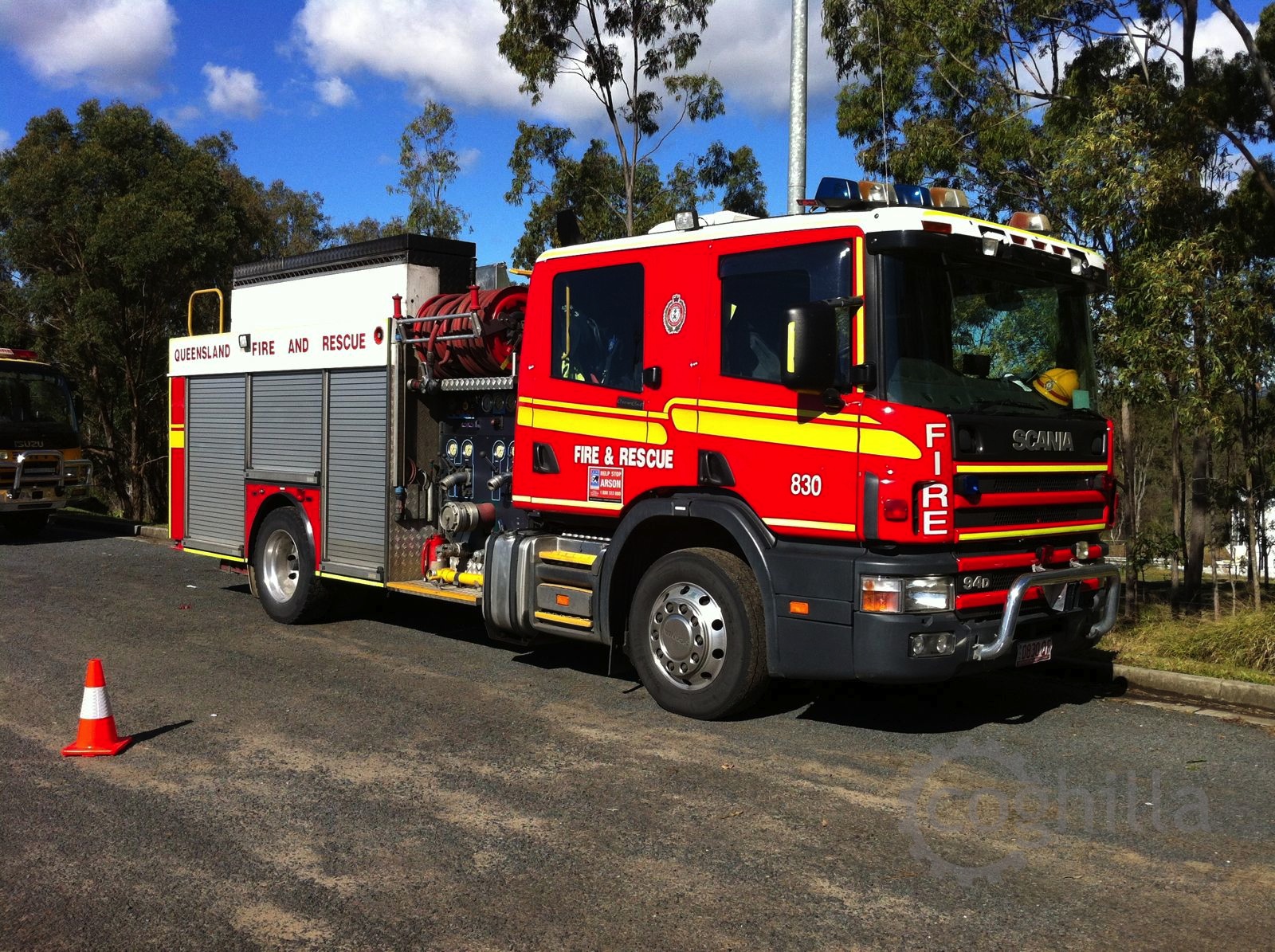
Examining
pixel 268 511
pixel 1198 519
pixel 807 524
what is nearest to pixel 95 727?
pixel 807 524

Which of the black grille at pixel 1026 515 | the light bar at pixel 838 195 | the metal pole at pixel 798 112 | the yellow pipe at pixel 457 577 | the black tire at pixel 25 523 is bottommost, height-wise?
the black tire at pixel 25 523

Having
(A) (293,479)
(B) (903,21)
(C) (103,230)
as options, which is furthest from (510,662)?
(C) (103,230)

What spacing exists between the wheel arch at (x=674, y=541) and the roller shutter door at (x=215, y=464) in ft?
16.9

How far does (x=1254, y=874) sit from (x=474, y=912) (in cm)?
306

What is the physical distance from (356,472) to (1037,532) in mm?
5637

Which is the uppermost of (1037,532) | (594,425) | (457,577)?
(594,425)

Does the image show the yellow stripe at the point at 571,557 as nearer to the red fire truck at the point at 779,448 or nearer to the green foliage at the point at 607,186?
the red fire truck at the point at 779,448

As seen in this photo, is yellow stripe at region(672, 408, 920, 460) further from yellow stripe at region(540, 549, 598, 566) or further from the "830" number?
yellow stripe at region(540, 549, 598, 566)

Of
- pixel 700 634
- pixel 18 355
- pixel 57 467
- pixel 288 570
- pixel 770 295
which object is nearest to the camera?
pixel 770 295

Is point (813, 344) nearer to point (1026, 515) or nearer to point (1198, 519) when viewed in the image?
point (1026, 515)

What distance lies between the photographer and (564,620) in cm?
782

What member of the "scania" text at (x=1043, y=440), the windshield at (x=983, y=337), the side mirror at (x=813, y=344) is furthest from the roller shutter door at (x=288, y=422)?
the "scania" text at (x=1043, y=440)

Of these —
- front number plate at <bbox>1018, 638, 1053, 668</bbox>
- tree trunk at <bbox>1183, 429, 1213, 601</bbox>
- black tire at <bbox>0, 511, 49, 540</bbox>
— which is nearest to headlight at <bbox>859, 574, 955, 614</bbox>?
front number plate at <bbox>1018, 638, 1053, 668</bbox>

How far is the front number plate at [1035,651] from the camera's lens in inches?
259
